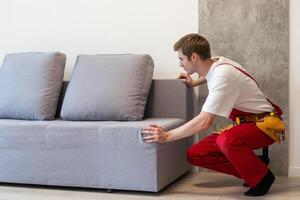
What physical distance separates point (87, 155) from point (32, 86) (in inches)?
32.1

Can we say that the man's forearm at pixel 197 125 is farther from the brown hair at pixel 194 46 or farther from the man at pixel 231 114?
the brown hair at pixel 194 46

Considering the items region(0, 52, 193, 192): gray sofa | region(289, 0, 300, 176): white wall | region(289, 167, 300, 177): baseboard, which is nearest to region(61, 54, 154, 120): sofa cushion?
region(0, 52, 193, 192): gray sofa

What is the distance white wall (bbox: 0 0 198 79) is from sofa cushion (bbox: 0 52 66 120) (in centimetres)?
33

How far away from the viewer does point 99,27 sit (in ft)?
12.3

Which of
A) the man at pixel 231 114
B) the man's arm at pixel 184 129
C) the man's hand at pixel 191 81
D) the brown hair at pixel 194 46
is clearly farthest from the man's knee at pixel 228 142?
the man's hand at pixel 191 81

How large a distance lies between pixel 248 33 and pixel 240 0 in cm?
24

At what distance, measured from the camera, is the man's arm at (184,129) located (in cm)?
269

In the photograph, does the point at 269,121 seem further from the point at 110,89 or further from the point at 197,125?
the point at 110,89

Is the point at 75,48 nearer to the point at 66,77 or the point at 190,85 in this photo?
the point at 66,77

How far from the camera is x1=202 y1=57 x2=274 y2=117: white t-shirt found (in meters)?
2.67

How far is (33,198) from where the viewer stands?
284 centimetres

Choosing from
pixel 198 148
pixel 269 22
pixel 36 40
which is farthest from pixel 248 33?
pixel 36 40

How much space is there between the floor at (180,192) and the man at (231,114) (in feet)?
0.48

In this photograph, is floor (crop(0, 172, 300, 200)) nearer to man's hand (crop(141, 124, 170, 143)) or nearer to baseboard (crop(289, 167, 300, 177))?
baseboard (crop(289, 167, 300, 177))
